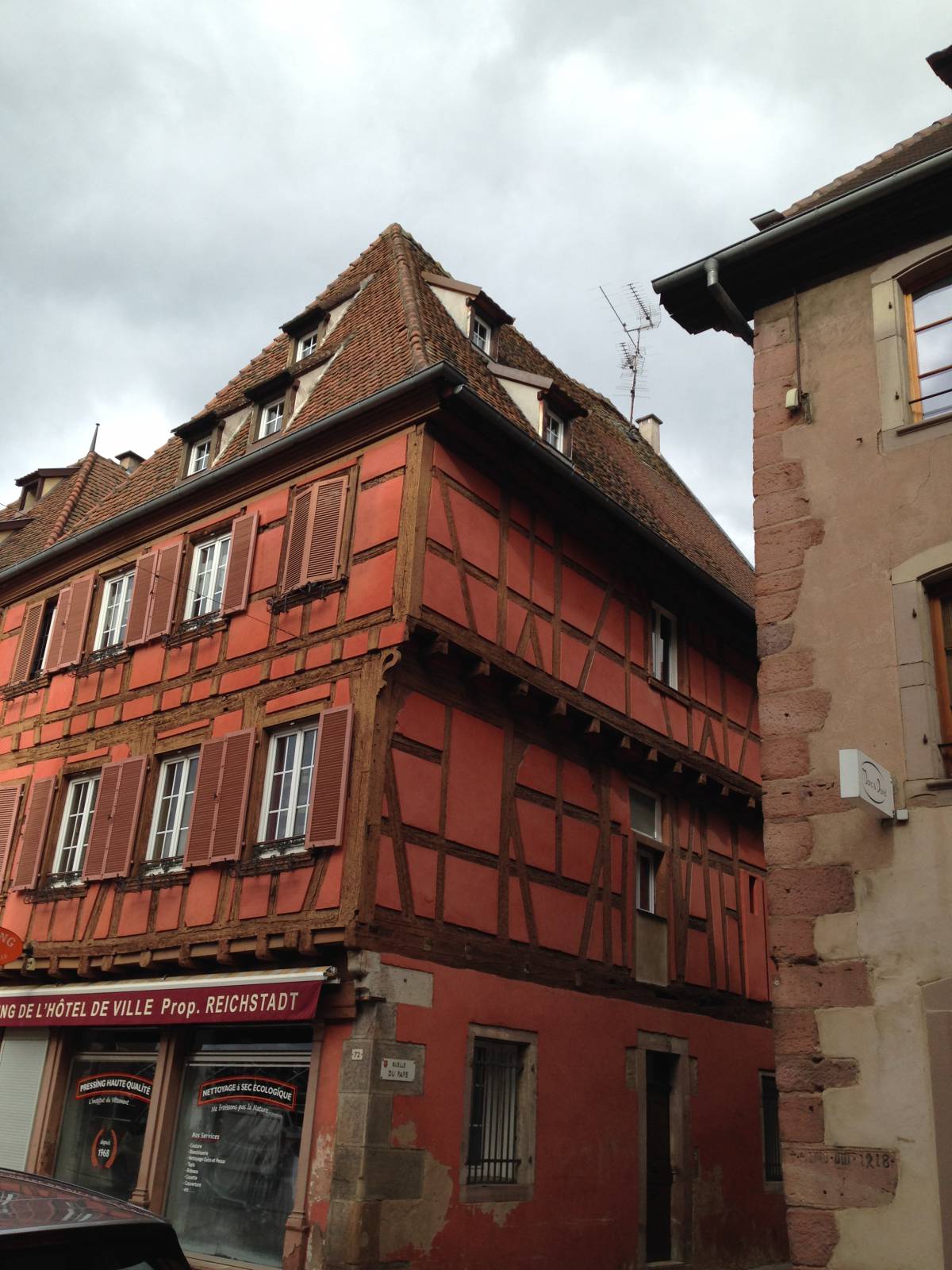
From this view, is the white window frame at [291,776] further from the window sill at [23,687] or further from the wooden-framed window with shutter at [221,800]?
the window sill at [23,687]

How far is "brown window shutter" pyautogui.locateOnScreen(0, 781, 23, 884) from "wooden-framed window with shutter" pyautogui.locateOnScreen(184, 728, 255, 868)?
3.66 m

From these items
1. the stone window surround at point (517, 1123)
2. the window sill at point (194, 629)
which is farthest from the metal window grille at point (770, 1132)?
the window sill at point (194, 629)

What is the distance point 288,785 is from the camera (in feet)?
38.1

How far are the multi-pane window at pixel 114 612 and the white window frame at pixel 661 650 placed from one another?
641 centimetres

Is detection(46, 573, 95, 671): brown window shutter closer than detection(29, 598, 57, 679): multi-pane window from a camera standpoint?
Yes

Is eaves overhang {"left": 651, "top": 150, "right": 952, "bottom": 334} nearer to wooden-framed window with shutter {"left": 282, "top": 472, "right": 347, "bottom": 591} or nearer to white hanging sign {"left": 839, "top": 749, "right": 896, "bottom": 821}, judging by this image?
white hanging sign {"left": 839, "top": 749, "right": 896, "bottom": 821}

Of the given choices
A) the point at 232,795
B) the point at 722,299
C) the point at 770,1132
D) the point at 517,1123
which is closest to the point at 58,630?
the point at 232,795

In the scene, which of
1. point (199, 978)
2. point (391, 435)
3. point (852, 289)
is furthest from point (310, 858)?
point (852, 289)

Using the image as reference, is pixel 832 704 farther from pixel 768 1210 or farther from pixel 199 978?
pixel 768 1210

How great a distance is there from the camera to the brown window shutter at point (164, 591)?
45.9 ft

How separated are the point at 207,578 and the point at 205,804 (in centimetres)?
299

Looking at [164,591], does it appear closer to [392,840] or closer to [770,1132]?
[392,840]

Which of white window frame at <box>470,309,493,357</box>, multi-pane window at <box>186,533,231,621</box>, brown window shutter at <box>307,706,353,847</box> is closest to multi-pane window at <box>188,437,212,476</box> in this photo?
multi-pane window at <box>186,533,231,621</box>

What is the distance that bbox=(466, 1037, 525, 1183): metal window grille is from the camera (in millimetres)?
10914
